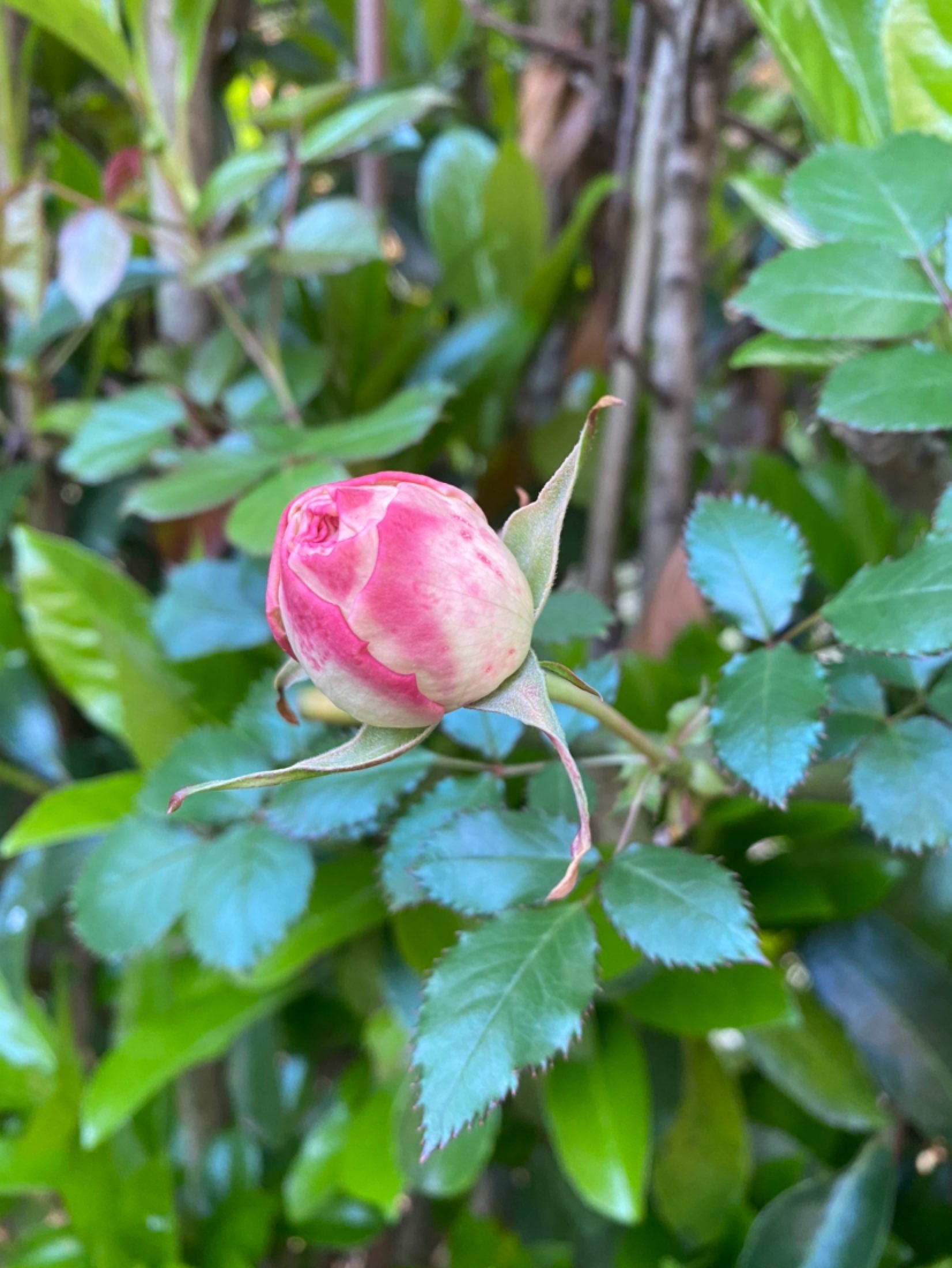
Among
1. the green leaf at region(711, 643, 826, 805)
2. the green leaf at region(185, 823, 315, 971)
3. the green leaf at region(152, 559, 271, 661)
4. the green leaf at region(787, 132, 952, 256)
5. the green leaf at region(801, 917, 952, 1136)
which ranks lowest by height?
the green leaf at region(801, 917, 952, 1136)

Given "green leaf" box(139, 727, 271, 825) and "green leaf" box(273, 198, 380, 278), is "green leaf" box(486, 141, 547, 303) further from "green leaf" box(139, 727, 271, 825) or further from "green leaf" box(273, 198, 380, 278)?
"green leaf" box(139, 727, 271, 825)

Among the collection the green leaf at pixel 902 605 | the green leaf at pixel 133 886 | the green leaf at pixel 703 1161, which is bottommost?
the green leaf at pixel 703 1161

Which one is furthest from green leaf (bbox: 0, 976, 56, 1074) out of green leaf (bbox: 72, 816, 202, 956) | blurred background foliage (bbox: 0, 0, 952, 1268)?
green leaf (bbox: 72, 816, 202, 956)

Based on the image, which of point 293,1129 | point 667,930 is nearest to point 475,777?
point 667,930

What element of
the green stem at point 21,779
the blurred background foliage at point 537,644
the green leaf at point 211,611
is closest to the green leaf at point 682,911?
the blurred background foliage at point 537,644

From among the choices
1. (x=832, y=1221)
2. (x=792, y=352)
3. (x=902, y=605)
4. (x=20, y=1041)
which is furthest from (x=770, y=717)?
(x=20, y=1041)

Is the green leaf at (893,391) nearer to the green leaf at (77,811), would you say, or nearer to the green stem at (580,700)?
the green stem at (580,700)

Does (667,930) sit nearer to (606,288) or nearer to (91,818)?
(91,818)
